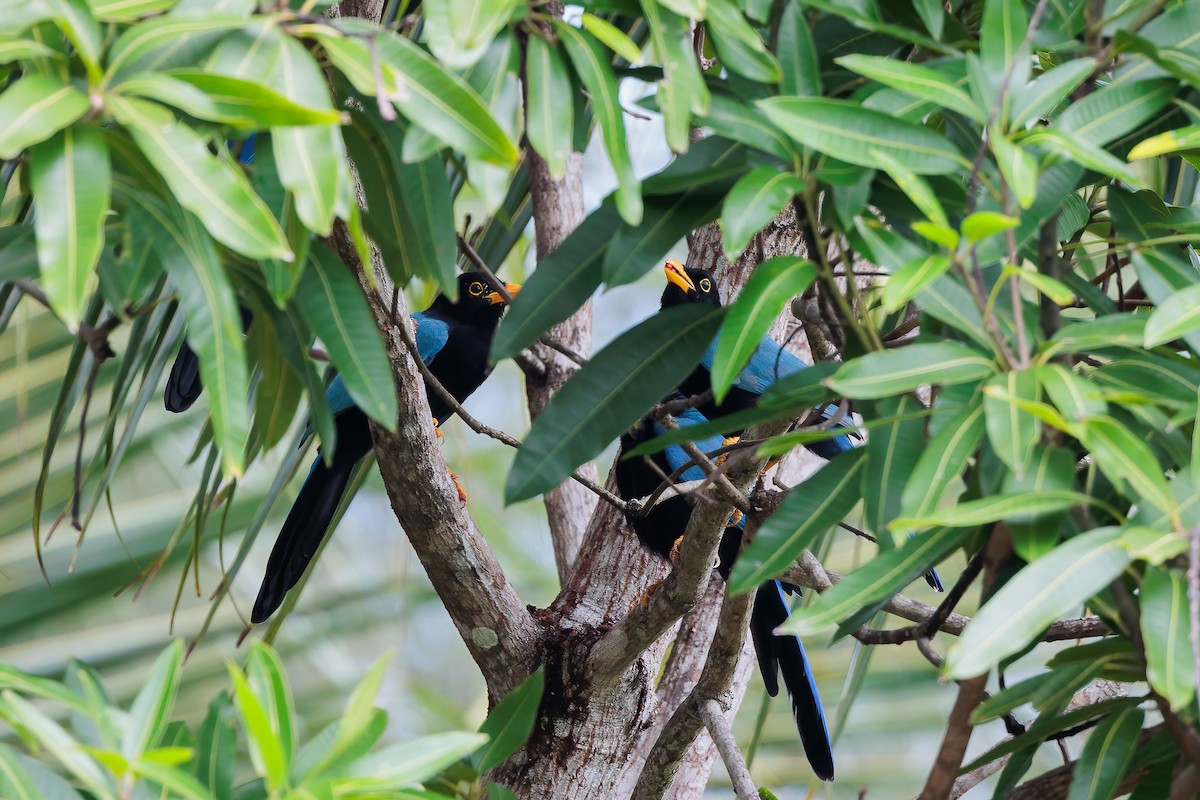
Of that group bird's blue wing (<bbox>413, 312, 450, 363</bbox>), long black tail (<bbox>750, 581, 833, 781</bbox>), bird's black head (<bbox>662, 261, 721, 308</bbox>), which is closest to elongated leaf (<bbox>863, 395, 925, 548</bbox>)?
long black tail (<bbox>750, 581, 833, 781</bbox>)

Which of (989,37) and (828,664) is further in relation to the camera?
(828,664)

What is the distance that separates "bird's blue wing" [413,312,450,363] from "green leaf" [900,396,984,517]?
242 cm

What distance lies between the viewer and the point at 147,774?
0.83 meters

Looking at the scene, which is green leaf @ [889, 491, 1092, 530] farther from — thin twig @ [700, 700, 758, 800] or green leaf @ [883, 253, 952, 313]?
thin twig @ [700, 700, 758, 800]

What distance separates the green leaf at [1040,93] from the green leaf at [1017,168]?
80 millimetres

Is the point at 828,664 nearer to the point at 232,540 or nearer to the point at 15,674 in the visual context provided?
the point at 232,540

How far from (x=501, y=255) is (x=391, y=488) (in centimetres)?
65

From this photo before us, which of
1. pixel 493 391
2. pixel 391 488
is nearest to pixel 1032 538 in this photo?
pixel 391 488

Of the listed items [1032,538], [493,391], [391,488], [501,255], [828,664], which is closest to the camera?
[1032,538]

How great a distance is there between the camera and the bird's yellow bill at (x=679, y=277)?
291cm

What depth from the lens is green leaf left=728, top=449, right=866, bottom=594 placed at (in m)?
1.12

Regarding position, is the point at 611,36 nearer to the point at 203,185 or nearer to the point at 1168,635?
the point at 203,185

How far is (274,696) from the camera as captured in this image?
0.94 meters

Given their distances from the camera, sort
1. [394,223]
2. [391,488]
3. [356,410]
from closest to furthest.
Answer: [394,223]
[391,488]
[356,410]
